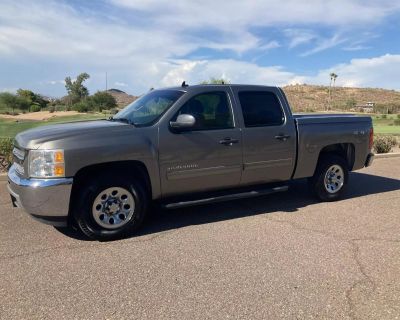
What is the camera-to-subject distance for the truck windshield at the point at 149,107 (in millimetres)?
5691

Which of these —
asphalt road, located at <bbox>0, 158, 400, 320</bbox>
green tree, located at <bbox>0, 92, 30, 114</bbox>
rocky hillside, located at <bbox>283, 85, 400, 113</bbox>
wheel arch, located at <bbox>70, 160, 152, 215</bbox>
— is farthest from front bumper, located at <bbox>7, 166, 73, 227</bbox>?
rocky hillside, located at <bbox>283, 85, 400, 113</bbox>

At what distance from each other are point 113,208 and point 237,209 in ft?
7.05

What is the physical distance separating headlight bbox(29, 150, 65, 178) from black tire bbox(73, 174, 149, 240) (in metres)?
0.40

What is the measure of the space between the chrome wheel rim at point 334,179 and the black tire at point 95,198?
329 centimetres

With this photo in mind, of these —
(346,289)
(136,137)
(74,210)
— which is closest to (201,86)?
(136,137)

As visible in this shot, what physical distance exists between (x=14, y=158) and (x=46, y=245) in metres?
1.29

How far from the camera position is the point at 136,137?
5.30 m

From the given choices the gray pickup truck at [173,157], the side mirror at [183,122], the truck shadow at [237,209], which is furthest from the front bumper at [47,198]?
the side mirror at [183,122]

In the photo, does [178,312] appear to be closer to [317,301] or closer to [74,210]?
[317,301]

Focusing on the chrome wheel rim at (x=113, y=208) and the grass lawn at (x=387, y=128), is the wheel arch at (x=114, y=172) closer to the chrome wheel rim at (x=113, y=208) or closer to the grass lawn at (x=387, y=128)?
the chrome wheel rim at (x=113, y=208)

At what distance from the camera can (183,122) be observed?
537 cm

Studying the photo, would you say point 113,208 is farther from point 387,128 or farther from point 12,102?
point 12,102

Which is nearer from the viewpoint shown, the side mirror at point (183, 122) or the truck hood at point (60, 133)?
the truck hood at point (60, 133)

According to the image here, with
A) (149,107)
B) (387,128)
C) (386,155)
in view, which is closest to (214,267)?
(149,107)
